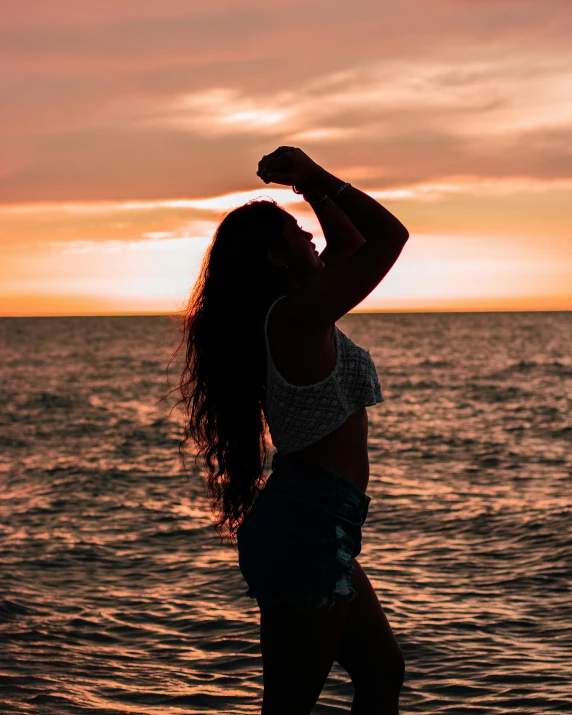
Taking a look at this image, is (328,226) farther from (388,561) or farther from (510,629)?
(388,561)

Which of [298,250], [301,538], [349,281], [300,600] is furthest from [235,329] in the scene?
[300,600]

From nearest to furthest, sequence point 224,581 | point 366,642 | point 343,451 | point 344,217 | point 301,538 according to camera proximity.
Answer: point 301,538
point 343,451
point 366,642
point 344,217
point 224,581

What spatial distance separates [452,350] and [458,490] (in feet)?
263

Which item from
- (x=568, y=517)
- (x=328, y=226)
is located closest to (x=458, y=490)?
(x=568, y=517)

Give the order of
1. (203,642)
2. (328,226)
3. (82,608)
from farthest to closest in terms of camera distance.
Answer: (82,608)
(203,642)
(328,226)

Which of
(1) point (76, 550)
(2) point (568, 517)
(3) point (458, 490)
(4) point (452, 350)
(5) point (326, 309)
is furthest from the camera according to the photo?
(4) point (452, 350)

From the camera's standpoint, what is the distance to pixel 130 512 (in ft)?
45.9

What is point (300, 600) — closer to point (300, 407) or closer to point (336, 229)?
point (300, 407)

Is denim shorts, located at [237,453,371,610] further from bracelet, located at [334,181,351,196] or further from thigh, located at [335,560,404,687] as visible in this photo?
bracelet, located at [334,181,351,196]

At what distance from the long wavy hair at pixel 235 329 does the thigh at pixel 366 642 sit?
1.99ft

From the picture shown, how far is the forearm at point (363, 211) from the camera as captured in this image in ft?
9.41

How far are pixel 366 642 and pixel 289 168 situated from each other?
1665mm

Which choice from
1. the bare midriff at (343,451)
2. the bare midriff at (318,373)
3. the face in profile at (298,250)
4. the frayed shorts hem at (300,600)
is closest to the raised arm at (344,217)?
the face in profile at (298,250)

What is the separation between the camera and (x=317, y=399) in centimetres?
302
